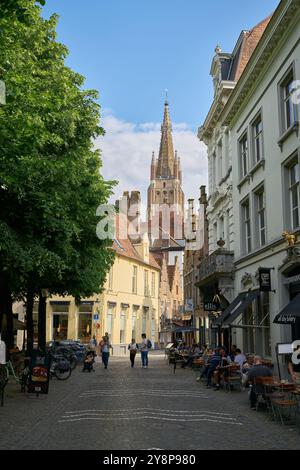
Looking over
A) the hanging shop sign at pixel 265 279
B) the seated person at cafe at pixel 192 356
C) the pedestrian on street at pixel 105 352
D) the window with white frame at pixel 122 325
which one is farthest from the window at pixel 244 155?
the window with white frame at pixel 122 325

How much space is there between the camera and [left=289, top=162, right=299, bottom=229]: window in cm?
1680

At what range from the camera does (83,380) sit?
2086 cm

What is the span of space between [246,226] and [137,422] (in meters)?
14.1

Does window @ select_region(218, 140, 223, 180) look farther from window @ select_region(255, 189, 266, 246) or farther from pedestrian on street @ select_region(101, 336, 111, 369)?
pedestrian on street @ select_region(101, 336, 111, 369)

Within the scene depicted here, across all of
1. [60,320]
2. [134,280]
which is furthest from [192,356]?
[134,280]

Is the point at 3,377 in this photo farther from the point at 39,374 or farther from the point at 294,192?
the point at 294,192

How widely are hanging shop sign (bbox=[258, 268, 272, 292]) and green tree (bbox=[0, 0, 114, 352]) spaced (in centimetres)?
620

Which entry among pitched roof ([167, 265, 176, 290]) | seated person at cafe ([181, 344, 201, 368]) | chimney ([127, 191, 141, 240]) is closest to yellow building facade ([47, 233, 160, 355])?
chimney ([127, 191, 141, 240])

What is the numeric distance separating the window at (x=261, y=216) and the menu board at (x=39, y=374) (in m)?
9.97

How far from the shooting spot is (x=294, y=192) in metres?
17.1

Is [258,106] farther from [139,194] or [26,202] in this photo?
[139,194]

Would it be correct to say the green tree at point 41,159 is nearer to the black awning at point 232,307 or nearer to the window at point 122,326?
the black awning at point 232,307

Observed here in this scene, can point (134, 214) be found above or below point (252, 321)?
above

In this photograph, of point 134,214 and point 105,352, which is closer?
point 105,352
